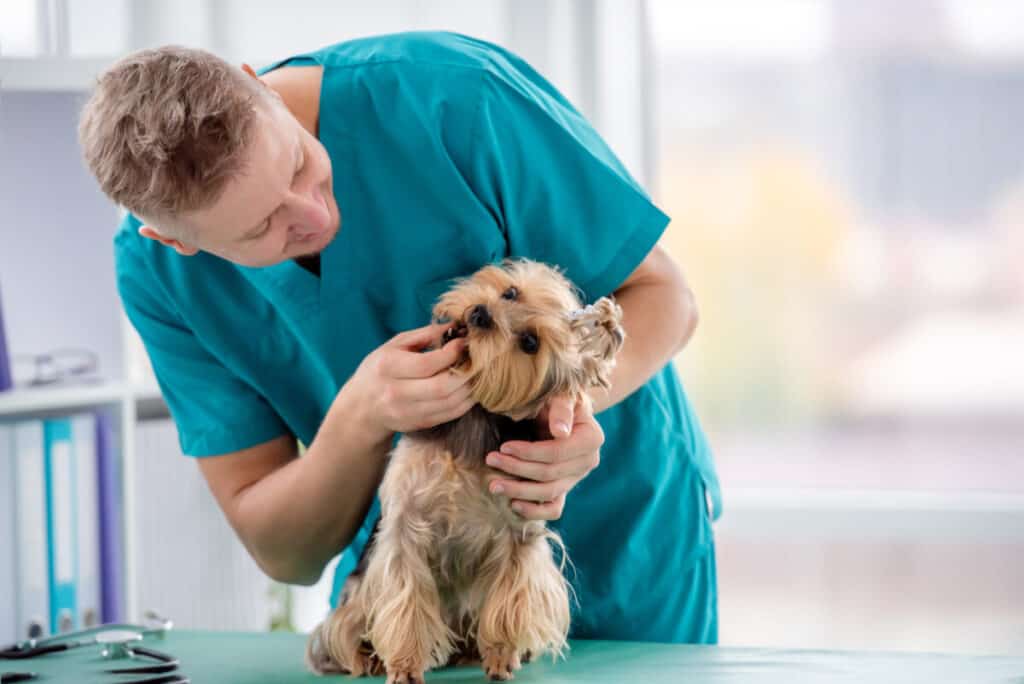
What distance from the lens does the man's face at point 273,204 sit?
1088 millimetres

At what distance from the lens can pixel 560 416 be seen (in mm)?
1199

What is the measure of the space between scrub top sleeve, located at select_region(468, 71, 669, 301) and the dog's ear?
166 millimetres

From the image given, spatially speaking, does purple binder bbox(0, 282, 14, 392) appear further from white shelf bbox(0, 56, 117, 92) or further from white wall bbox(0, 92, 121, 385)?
white shelf bbox(0, 56, 117, 92)

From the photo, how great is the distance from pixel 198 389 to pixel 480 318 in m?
0.50

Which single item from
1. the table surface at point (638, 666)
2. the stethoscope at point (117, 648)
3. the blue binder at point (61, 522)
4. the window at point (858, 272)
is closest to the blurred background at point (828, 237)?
the window at point (858, 272)

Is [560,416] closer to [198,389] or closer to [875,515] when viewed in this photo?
[198,389]

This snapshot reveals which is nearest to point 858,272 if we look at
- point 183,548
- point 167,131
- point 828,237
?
point 828,237

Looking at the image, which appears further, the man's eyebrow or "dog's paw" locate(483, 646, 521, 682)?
"dog's paw" locate(483, 646, 521, 682)

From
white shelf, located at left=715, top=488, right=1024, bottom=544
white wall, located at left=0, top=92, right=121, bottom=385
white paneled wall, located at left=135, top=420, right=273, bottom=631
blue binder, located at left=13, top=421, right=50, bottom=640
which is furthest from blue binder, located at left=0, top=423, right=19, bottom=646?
white shelf, located at left=715, top=488, right=1024, bottom=544

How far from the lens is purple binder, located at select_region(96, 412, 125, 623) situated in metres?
2.25

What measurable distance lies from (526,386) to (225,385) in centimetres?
49

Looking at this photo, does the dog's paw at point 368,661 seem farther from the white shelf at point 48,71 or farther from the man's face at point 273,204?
the white shelf at point 48,71

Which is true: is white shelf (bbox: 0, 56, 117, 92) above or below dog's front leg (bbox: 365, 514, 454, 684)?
above

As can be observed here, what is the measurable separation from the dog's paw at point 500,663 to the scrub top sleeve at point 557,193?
44 centimetres
